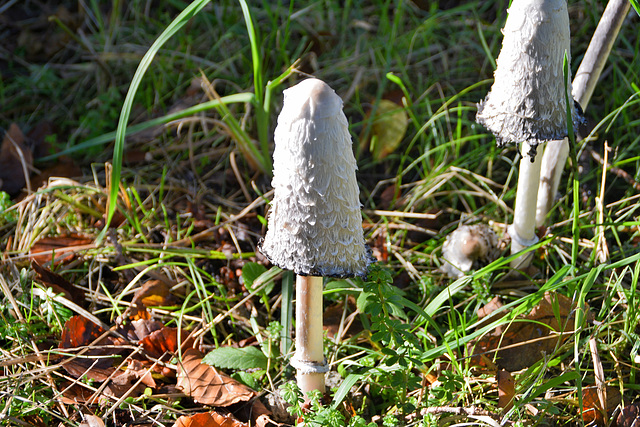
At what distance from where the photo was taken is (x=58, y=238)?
281 cm

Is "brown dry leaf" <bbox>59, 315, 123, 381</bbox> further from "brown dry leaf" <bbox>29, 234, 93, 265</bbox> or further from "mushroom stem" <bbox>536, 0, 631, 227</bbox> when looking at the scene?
"mushroom stem" <bbox>536, 0, 631, 227</bbox>

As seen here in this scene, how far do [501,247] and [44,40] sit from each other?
3451 mm

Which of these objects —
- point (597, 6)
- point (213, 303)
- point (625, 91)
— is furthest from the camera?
point (597, 6)

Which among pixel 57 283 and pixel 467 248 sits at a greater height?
pixel 467 248

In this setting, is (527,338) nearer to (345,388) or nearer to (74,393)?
(345,388)

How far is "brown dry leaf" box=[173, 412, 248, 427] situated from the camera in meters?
1.99

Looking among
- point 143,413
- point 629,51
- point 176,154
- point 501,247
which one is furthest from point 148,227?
point 629,51

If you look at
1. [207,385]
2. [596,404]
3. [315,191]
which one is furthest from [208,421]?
[596,404]

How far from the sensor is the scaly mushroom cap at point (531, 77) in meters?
1.89

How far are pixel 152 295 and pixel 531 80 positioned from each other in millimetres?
1787

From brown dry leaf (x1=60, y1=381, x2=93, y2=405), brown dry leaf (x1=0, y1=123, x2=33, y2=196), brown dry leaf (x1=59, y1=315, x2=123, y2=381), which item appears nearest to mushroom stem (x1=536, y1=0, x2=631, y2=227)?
brown dry leaf (x1=59, y1=315, x2=123, y2=381)

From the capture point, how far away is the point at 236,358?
7.28 feet

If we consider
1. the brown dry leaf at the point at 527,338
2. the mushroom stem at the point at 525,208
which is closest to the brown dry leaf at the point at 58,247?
the brown dry leaf at the point at 527,338

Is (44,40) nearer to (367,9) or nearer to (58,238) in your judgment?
(58,238)
